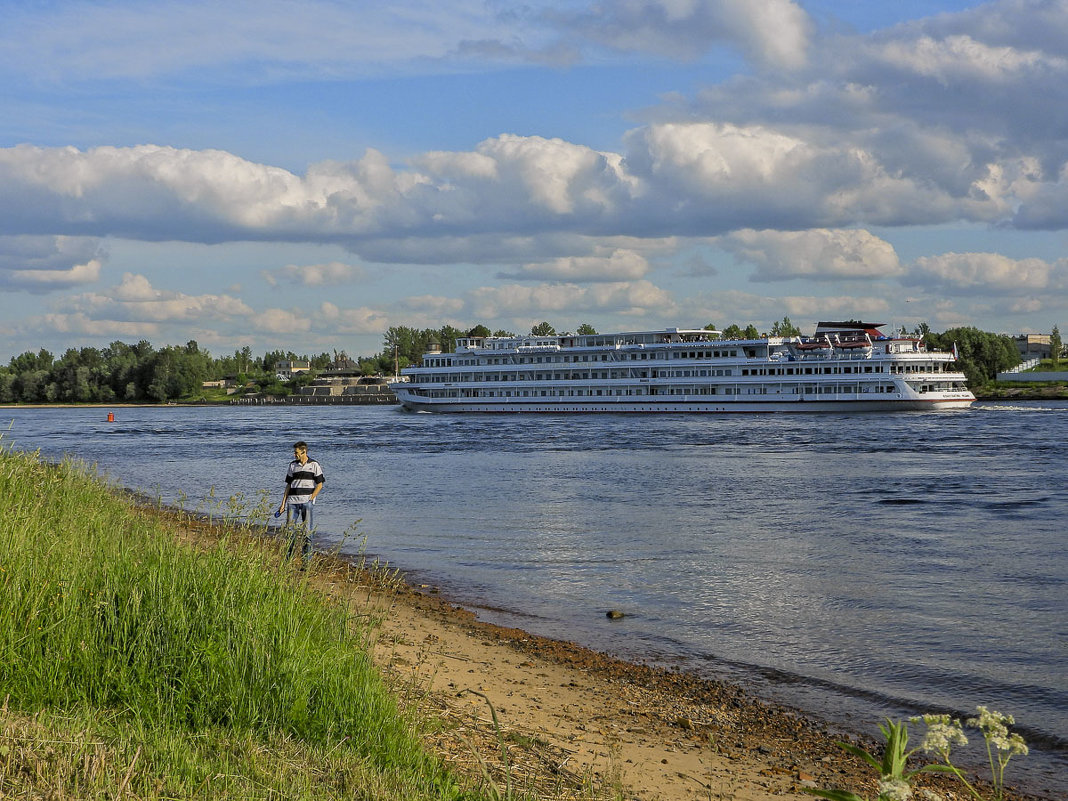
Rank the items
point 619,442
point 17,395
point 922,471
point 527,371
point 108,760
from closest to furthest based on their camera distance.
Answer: point 108,760, point 922,471, point 619,442, point 527,371, point 17,395

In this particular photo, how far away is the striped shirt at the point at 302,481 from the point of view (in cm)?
1546

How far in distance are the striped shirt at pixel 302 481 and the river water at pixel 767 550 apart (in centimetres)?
253

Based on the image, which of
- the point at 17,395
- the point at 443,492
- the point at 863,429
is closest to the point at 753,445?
the point at 863,429

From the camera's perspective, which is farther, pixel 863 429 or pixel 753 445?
pixel 863 429

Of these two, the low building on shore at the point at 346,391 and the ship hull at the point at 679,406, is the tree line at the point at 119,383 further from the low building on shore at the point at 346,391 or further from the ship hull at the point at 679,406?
the ship hull at the point at 679,406

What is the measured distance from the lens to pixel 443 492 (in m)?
32.4

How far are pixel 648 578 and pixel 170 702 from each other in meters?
12.0

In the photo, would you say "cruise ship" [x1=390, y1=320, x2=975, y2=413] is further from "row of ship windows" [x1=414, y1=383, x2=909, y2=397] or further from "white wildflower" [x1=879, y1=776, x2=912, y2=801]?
"white wildflower" [x1=879, y1=776, x2=912, y2=801]

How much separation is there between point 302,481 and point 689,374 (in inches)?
2916

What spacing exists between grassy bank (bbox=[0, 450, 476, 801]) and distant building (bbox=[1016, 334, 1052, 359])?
206552mm

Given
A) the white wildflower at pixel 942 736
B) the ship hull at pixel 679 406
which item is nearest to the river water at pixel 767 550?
the white wildflower at pixel 942 736

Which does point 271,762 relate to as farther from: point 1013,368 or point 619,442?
point 1013,368

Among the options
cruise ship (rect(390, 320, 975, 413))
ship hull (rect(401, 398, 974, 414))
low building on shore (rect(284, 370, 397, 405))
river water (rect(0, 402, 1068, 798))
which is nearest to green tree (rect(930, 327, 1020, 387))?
cruise ship (rect(390, 320, 975, 413))

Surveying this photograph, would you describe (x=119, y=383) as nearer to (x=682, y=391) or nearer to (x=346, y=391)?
(x=346, y=391)
